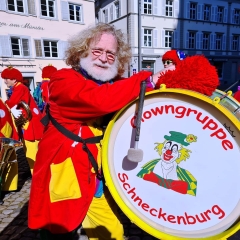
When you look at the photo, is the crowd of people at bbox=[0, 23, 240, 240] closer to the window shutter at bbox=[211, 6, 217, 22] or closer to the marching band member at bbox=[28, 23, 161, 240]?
the marching band member at bbox=[28, 23, 161, 240]

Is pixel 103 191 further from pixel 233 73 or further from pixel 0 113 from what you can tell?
pixel 233 73

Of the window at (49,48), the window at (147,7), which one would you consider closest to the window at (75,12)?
the window at (49,48)

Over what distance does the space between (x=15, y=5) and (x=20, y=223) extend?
15185mm

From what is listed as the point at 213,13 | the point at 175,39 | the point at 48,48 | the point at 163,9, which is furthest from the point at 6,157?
the point at 213,13

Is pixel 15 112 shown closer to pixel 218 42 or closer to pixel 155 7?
pixel 155 7

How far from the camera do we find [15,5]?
47.9ft

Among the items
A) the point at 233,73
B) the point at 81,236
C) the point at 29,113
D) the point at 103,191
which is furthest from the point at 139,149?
the point at 233,73

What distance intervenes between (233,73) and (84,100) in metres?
28.2

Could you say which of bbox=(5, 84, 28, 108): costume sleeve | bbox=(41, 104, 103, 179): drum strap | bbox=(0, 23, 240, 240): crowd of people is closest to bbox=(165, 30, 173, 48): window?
bbox=(5, 84, 28, 108): costume sleeve

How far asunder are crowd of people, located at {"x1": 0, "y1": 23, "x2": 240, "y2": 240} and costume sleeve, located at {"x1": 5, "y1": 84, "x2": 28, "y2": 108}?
7.42ft

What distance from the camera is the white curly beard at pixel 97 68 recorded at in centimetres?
154

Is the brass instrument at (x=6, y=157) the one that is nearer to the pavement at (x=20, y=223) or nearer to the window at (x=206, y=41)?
the pavement at (x=20, y=223)

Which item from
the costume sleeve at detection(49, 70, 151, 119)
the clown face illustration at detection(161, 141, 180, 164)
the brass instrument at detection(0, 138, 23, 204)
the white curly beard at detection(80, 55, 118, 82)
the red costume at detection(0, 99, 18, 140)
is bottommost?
the brass instrument at detection(0, 138, 23, 204)

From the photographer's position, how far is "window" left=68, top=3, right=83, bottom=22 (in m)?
16.7
